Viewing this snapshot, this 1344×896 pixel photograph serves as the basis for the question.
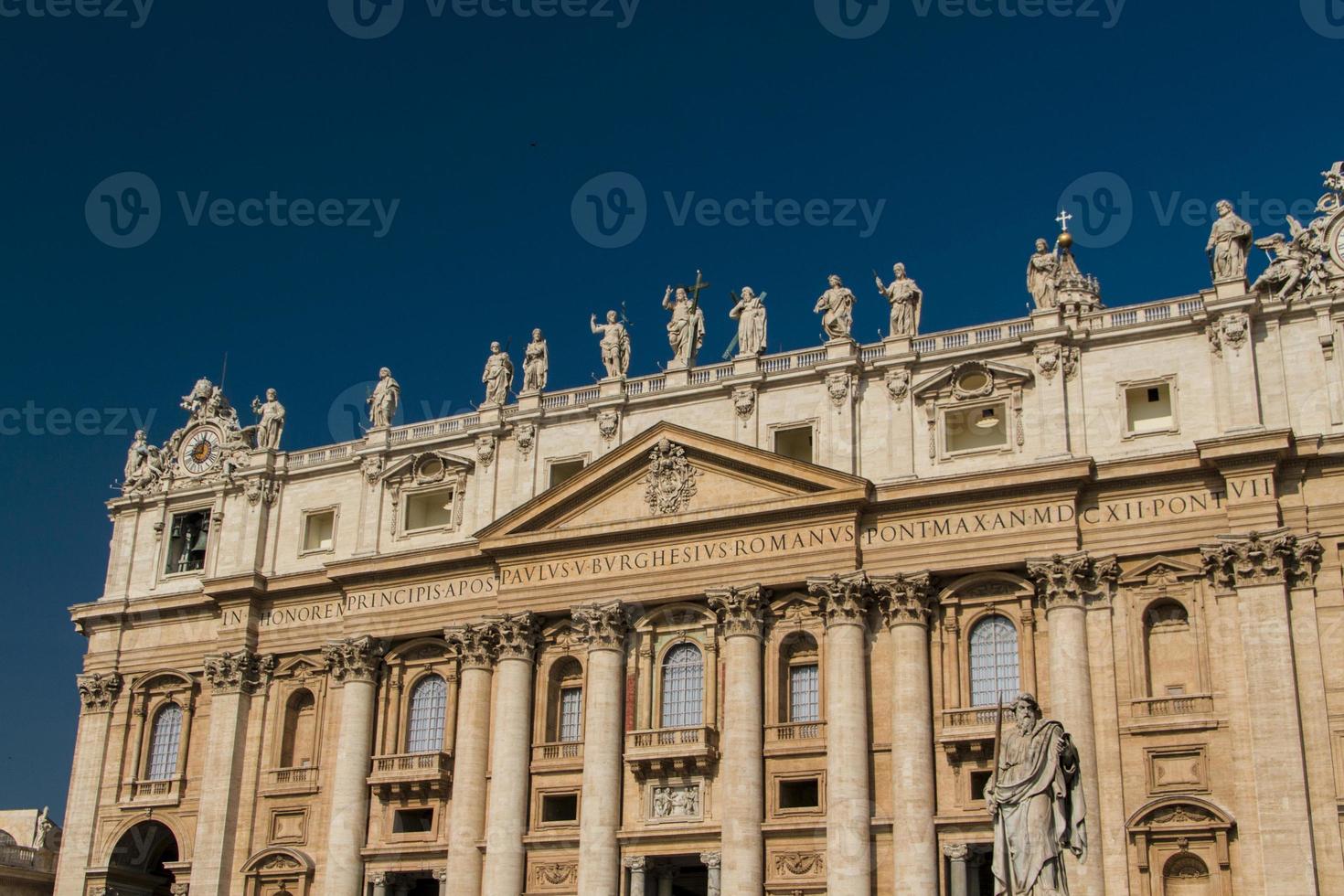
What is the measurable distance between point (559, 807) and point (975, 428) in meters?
15.7

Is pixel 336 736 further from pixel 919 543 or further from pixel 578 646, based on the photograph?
pixel 919 543

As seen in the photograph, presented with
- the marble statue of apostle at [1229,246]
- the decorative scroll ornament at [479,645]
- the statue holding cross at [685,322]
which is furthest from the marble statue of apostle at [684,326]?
the marble statue of apostle at [1229,246]

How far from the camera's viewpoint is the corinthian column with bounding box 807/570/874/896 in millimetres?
41656

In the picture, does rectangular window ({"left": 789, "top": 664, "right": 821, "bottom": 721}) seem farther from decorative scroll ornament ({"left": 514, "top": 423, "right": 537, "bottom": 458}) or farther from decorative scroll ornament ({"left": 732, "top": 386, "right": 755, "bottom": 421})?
decorative scroll ornament ({"left": 514, "top": 423, "right": 537, "bottom": 458})

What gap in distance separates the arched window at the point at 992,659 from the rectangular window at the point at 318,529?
2179cm

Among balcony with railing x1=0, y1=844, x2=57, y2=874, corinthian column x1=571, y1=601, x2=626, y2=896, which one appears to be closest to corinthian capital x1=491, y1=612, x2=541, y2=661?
corinthian column x1=571, y1=601, x2=626, y2=896

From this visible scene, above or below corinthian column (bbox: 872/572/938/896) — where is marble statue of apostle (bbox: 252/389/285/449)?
above

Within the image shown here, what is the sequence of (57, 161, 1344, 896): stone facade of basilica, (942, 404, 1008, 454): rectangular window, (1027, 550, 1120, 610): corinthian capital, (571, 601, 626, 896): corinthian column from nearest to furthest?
(57, 161, 1344, 896): stone facade of basilica → (1027, 550, 1120, 610): corinthian capital → (571, 601, 626, 896): corinthian column → (942, 404, 1008, 454): rectangular window

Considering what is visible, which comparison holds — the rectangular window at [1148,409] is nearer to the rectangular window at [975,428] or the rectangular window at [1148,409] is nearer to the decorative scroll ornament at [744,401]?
the rectangular window at [975,428]

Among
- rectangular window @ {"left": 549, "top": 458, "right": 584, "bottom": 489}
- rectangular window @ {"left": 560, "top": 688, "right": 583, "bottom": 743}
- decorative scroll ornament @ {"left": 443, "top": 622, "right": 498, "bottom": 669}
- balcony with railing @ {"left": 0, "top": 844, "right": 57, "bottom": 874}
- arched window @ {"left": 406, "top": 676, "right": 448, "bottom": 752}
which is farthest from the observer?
balcony with railing @ {"left": 0, "top": 844, "right": 57, "bottom": 874}

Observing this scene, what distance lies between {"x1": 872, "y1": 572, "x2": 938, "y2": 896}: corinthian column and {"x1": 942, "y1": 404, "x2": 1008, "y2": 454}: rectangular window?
4.23m

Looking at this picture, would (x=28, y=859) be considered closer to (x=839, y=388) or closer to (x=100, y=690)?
(x=100, y=690)

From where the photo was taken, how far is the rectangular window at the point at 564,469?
50.1 meters

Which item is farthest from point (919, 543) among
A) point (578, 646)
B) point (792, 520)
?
point (578, 646)
